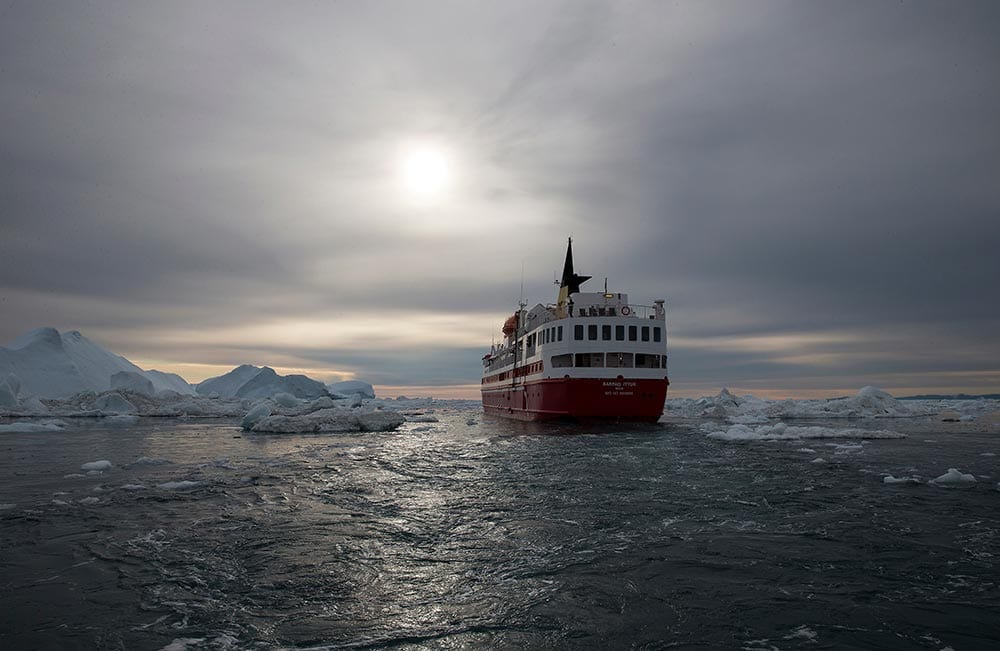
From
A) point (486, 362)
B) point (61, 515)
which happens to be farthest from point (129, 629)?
point (486, 362)

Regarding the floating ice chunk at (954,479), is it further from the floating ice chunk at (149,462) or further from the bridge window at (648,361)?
the floating ice chunk at (149,462)

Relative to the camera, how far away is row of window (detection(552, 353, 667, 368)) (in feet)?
114

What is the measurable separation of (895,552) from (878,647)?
12.2 feet

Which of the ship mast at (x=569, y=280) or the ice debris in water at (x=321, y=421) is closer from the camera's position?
the ice debris in water at (x=321, y=421)

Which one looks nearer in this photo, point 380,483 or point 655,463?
point 380,483

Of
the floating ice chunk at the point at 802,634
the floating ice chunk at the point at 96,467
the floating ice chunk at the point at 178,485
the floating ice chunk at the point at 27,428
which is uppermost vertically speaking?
the floating ice chunk at the point at 802,634

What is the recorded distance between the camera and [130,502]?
11953mm

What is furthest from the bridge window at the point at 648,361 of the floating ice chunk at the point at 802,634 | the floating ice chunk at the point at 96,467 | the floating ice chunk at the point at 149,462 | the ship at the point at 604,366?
A: the floating ice chunk at the point at 802,634

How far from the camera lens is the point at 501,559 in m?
7.97

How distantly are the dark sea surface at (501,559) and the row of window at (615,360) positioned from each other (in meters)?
18.4

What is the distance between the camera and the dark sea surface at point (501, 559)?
559 centimetres

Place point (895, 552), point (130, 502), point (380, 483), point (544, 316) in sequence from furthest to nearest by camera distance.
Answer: point (544, 316), point (380, 483), point (130, 502), point (895, 552)

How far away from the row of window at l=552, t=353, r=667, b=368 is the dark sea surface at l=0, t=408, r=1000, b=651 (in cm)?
1840

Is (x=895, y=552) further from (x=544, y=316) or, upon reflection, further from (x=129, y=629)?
(x=544, y=316)
